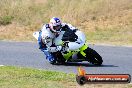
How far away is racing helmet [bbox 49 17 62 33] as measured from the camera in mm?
14810

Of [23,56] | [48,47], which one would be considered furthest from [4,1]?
[48,47]

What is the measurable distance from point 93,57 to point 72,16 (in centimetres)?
1541

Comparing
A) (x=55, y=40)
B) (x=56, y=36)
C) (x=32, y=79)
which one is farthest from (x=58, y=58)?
(x=32, y=79)

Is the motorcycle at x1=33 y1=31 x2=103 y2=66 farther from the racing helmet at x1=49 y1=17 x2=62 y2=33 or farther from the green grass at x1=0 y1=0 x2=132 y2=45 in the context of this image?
the green grass at x1=0 y1=0 x2=132 y2=45

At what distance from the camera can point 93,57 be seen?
15.0 meters

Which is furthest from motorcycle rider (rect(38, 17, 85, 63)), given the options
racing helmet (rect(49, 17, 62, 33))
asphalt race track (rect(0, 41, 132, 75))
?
asphalt race track (rect(0, 41, 132, 75))

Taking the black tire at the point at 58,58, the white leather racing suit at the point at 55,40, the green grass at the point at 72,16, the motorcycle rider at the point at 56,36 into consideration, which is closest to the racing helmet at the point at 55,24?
the motorcycle rider at the point at 56,36

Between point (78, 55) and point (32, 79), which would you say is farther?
point (78, 55)

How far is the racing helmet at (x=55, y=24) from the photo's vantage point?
14.8 metres

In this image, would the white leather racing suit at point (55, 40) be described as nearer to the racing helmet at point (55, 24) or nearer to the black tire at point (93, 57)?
the racing helmet at point (55, 24)

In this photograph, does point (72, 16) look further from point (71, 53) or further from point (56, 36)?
point (71, 53)

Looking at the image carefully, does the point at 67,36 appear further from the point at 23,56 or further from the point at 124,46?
the point at 124,46

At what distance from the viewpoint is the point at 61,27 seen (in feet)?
50.1

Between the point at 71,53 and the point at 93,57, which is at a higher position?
the point at 71,53
